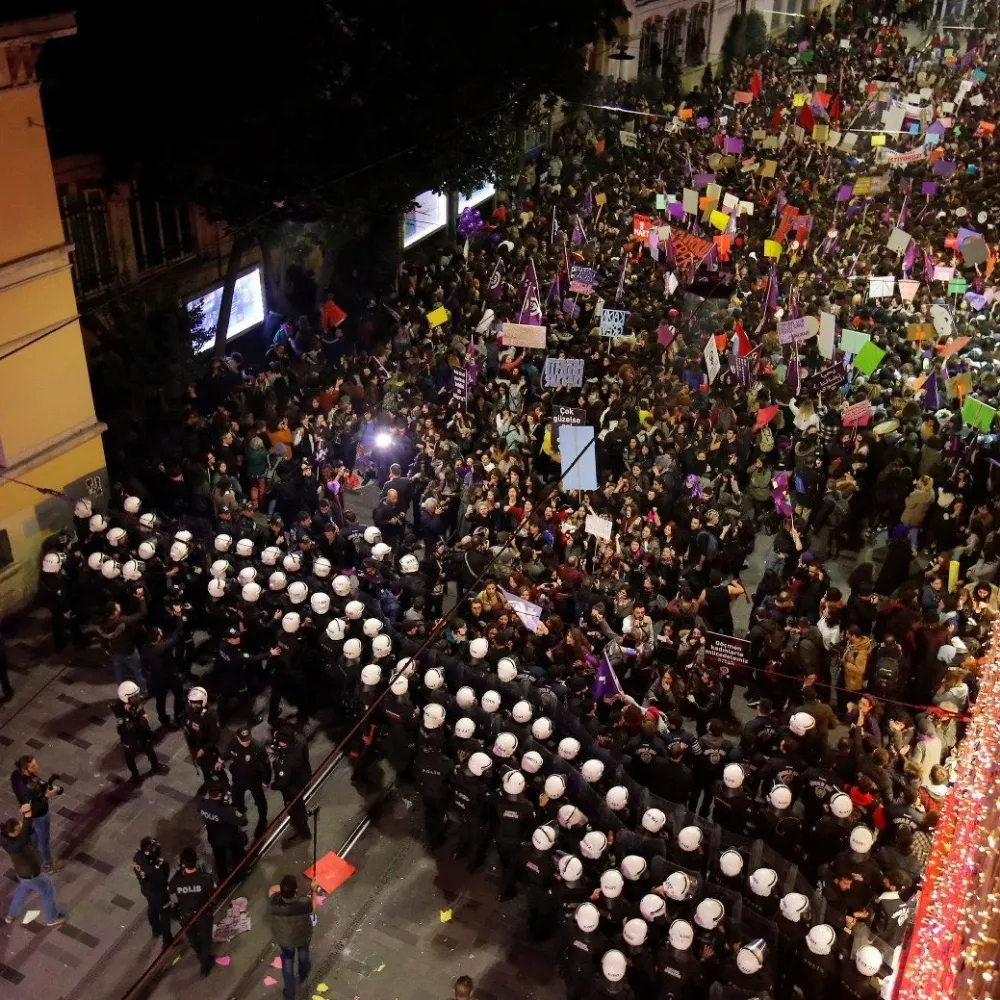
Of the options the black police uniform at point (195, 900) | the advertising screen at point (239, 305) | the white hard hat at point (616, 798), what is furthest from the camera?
the advertising screen at point (239, 305)

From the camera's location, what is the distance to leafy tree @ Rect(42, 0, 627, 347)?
16.6 m

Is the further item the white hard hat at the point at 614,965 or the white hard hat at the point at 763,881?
the white hard hat at the point at 763,881

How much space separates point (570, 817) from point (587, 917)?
94 centimetres

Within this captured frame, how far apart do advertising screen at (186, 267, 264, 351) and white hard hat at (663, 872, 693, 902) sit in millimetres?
14603

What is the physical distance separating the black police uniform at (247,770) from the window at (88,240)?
35.5 ft

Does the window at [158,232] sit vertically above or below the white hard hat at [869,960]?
above

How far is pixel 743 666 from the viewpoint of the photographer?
11.8m

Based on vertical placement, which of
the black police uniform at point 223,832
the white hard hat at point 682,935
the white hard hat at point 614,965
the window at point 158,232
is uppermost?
the window at point 158,232

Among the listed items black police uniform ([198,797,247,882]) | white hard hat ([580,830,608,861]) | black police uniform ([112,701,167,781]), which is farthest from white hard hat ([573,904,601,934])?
black police uniform ([112,701,167,781])

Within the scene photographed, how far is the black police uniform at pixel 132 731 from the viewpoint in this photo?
11180 millimetres

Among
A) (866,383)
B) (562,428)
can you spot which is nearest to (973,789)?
(562,428)

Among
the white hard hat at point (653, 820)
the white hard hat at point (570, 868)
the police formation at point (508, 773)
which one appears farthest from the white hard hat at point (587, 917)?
the white hard hat at point (653, 820)

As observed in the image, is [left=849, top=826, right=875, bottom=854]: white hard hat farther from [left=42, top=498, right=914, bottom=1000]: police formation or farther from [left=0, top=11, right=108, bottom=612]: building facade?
[left=0, top=11, right=108, bottom=612]: building facade

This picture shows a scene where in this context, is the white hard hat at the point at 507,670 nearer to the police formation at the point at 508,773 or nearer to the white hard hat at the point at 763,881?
the police formation at the point at 508,773
